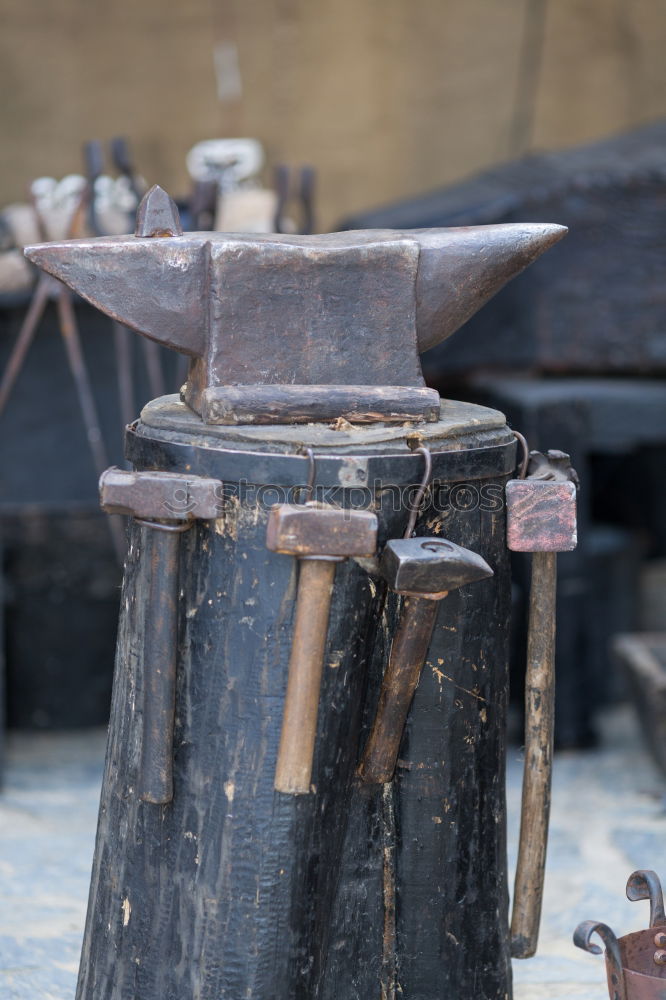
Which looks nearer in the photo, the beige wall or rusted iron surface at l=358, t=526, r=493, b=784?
rusted iron surface at l=358, t=526, r=493, b=784

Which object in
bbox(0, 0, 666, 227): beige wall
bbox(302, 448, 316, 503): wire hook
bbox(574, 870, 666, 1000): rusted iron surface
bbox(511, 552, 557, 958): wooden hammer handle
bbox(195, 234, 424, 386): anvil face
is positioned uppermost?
bbox(0, 0, 666, 227): beige wall

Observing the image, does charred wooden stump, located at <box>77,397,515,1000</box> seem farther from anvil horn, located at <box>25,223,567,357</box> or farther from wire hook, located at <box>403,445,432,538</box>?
anvil horn, located at <box>25,223,567,357</box>

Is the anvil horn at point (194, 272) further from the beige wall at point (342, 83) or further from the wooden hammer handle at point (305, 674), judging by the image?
Result: the beige wall at point (342, 83)

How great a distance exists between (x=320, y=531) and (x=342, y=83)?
12.5 ft

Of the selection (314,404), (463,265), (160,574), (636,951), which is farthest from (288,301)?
(636,951)

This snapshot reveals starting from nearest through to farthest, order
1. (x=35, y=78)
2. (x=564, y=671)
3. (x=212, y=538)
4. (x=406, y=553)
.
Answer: (x=406, y=553), (x=212, y=538), (x=564, y=671), (x=35, y=78)

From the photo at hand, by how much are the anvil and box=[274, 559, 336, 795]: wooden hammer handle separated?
24cm

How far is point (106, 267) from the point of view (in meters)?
1.60

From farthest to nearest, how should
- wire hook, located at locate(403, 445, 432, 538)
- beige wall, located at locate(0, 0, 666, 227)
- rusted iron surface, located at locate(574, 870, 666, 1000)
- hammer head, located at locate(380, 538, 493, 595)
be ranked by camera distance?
1. beige wall, located at locate(0, 0, 666, 227)
2. rusted iron surface, located at locate(574, 870, 666, 1000)
3. wire hook, located at locate(403, 445, 432, 538)
4. hammer head, located at locate(380, 538, 493, 595)

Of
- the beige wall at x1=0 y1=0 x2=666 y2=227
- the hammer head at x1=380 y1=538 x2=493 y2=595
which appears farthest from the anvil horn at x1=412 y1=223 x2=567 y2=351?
the beige wall at x1=0 y1=0 x2=666 y2=227

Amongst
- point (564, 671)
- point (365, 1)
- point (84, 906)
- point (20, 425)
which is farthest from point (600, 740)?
point (365, 1)

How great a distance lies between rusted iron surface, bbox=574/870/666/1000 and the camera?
65.7 inches

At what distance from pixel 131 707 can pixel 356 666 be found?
12.2 inches

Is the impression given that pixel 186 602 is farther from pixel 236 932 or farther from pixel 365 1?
pixel 365 1
